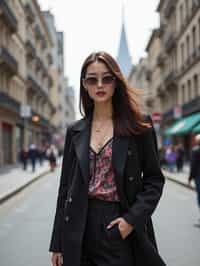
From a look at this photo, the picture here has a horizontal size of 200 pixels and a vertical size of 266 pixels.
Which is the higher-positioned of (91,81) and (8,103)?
(8,103)

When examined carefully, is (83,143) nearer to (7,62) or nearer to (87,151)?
(87,151)

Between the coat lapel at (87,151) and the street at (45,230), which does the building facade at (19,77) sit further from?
the coat lapel at (87,151)

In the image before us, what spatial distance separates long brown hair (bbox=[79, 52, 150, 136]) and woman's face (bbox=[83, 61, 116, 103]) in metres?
0.03

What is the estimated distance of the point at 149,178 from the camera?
2.31 metres

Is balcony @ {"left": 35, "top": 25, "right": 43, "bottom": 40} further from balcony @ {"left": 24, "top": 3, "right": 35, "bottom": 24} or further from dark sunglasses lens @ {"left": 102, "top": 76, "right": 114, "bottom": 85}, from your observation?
dark sunglasses lens @ {"left": 102, "top": 76, "right": 114, "bottom": 85}

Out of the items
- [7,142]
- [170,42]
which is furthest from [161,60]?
[7,142]

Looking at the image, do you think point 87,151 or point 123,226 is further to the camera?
point 87,151

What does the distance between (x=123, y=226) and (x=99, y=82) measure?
2.70 feet

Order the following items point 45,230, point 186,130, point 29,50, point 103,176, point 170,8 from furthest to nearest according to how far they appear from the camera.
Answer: point 29,50 → point 170,8 → point 186,130 → point 45,230 → point 103,176

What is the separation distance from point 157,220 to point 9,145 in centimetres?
2885

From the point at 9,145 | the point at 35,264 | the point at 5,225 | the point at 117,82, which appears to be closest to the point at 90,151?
the point at 117,82

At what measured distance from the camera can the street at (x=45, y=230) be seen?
579cm

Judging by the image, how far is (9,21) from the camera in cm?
3173

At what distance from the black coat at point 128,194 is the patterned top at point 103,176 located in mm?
38
